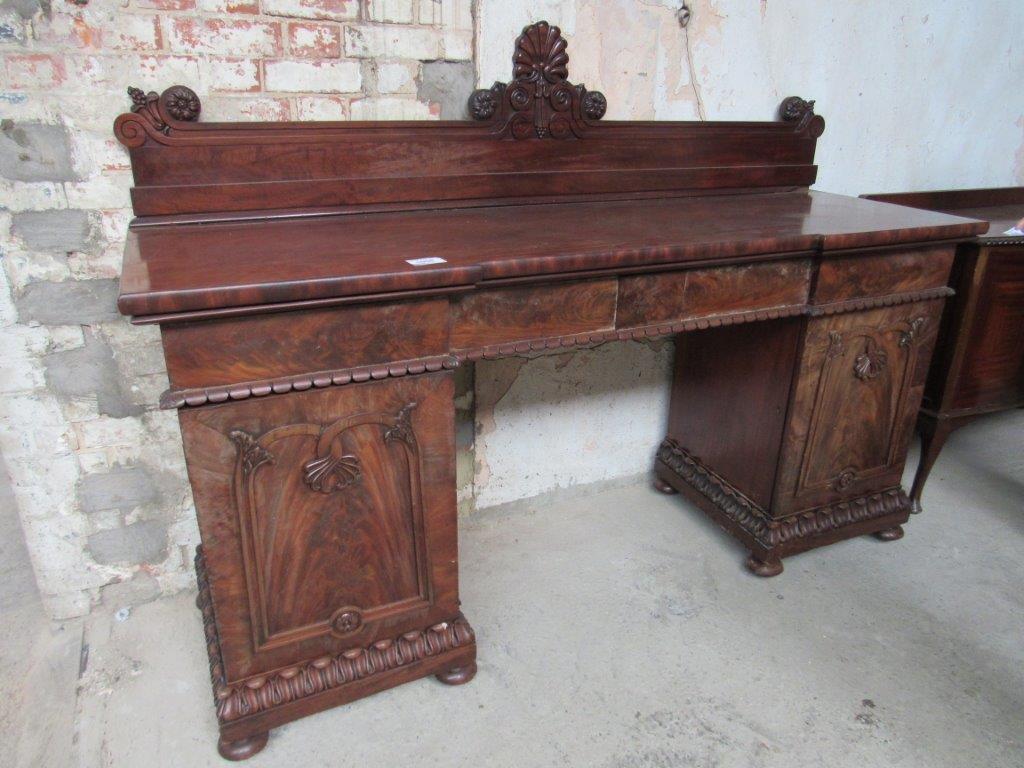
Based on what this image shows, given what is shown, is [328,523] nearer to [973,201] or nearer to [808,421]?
[808,421]

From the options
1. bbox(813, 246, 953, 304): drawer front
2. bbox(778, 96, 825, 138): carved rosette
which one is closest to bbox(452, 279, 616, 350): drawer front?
bbox(813, 246, 953, 304): drawer front

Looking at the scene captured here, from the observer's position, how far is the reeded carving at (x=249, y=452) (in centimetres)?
133

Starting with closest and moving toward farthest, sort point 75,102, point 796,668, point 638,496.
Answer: point 75,102 < point 796,668 < point 638,496

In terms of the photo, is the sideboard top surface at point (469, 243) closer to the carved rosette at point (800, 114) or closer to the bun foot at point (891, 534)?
the carved rosette at point (800, 114)

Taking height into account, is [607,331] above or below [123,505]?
above

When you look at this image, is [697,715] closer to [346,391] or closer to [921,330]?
[346,391]

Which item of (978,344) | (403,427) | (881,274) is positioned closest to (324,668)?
(403,427)

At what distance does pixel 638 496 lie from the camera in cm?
255

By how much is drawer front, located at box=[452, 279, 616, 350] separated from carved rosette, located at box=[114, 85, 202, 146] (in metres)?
0.77

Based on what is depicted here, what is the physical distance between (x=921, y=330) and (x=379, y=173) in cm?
154

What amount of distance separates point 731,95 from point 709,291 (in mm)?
949

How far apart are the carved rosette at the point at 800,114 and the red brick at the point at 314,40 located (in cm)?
142

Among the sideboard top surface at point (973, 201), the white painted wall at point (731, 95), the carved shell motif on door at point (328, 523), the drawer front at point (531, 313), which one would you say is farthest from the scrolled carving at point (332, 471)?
the sideboard top surface at point (973, 201)

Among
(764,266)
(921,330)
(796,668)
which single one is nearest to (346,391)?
(764,266)
